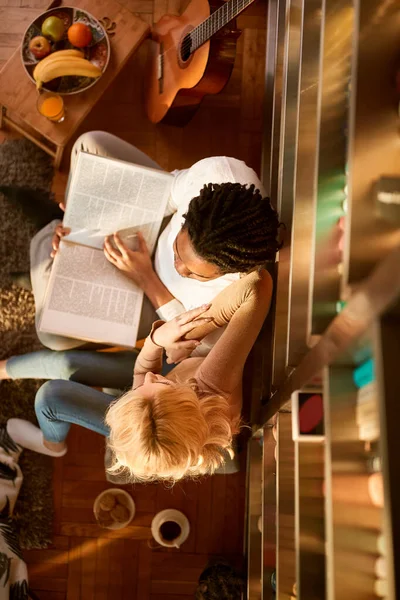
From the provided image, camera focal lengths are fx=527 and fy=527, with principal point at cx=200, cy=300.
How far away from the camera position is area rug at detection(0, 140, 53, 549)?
176cm

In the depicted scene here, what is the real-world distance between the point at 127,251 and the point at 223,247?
1.63 ft

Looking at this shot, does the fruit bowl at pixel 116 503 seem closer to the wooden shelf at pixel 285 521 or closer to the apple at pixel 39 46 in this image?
the wooden shelf at pixel 285 521

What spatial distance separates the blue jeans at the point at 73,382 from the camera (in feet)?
4.67

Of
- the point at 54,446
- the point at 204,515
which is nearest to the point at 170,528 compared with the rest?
the point at 204,515

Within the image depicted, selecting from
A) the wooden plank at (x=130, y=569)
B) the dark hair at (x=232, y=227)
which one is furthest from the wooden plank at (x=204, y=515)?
the dark hair at (x=232, y=227)

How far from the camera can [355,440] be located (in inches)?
26.9

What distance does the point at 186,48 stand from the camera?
1637 mm

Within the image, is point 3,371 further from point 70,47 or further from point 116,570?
point 70,47

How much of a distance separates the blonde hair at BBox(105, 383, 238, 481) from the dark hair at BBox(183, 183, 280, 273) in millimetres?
284

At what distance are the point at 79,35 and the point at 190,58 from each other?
35 cm

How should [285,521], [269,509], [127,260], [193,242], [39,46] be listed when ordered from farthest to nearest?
[39,46]
[127,260]
[269,509]
[193,242]
[285,521]

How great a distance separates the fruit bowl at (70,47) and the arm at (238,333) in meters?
0.90

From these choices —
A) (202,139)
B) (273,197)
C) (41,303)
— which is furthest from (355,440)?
(202,139)

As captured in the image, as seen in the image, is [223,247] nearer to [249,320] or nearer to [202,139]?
A: [249,320]
